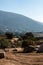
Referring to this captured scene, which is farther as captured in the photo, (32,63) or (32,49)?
(32,49)

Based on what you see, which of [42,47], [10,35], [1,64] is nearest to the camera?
[1,64]

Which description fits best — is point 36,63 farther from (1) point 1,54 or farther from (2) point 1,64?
(1) point 1,54

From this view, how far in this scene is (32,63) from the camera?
2112 cm

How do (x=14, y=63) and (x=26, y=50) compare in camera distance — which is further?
(x=26, y=50)

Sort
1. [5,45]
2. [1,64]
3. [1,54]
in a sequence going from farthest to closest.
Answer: [5,45] → [1,54] → [1,64]

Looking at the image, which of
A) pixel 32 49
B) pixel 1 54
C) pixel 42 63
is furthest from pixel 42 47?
pixel 42 63

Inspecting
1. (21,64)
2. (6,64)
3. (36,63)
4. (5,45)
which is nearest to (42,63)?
(36,63)

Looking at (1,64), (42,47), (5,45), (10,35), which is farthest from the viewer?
(10,35)

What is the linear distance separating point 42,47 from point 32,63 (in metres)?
13.3

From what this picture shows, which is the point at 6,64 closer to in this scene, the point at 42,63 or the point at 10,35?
the point at 42,63

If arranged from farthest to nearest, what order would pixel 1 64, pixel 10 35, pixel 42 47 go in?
1. pixel 10 35
2. pixel 42 47
3. pixel 1 64

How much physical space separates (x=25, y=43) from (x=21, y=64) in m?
27.0

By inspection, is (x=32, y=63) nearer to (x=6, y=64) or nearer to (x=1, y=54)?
(x=6, y=64)

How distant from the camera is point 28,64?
20625mm
